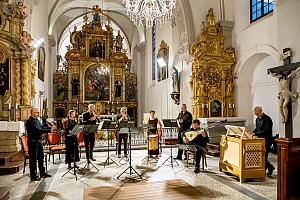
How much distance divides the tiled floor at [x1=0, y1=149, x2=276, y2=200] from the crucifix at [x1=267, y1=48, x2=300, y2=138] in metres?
2.06

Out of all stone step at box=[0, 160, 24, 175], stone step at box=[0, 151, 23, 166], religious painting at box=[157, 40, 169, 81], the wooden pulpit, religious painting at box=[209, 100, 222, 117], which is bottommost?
stone step at box=[0, 160, 24, 175]

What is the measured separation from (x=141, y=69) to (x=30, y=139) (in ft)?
49.0

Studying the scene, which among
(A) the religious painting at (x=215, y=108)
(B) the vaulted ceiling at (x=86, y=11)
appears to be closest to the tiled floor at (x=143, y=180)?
(A) the religious painting at (x=215, y=108)

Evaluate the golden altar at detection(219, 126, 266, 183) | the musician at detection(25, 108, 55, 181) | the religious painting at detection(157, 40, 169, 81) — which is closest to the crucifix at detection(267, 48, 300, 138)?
the golden altar at detection(219, 126, 266, 183)

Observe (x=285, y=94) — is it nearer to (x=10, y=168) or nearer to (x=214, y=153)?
(x=214, y=153)

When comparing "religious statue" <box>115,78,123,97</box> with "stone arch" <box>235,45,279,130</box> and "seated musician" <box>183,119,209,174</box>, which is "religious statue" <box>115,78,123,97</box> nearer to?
"stone arch" <box>235,45,279,130</box>

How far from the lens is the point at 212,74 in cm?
1155

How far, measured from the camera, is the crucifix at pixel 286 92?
7.41m

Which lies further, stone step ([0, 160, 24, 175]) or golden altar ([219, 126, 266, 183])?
stone step ([0, 160, 24, 175])

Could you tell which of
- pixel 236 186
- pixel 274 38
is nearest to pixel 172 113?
pixel 274 38

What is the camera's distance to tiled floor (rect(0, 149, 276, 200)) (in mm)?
5098

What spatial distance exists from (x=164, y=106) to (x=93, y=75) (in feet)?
21.5

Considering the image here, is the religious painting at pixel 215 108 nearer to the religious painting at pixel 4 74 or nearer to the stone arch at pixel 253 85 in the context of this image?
the stone arch at pixel 253 85

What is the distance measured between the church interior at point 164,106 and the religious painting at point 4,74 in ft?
0.09
